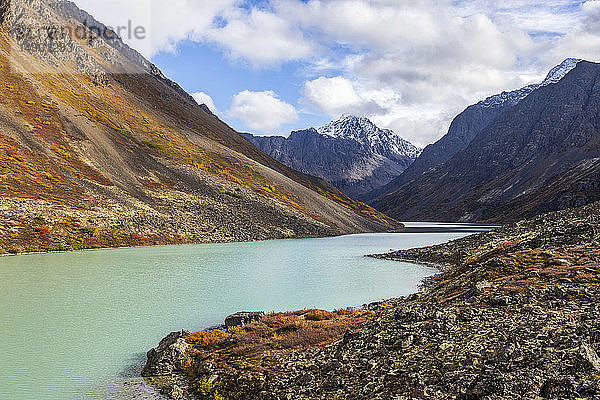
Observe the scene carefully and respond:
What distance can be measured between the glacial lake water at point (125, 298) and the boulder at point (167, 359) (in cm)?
86

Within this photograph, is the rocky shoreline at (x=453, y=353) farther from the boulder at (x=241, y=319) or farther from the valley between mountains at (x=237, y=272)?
the boulder at (x=241, y=319)

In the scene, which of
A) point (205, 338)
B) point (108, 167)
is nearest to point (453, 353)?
point (205, 338)

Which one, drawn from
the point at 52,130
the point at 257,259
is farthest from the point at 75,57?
the point at 257,259

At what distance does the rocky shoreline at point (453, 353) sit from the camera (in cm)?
1266

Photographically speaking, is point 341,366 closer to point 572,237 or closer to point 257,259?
point 572,237

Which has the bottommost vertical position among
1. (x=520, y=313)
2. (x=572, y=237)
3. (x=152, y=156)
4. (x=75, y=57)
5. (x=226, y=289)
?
(x=226, y=289)

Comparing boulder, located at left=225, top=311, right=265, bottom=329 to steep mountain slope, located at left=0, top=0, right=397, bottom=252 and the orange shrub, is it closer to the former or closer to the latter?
the orange shrub

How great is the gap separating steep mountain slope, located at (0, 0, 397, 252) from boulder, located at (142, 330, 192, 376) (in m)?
58.7

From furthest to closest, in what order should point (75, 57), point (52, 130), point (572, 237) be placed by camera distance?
point (75, 57), point (52, 130), point (572, 237)

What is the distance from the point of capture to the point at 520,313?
1797cm

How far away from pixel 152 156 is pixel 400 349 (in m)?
123

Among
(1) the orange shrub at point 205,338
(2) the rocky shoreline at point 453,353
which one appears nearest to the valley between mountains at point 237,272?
(2) the rocky shoreline at point 453,353

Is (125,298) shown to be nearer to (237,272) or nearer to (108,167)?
(237,272)

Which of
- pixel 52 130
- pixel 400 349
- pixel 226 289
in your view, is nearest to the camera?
pixel 400 349
